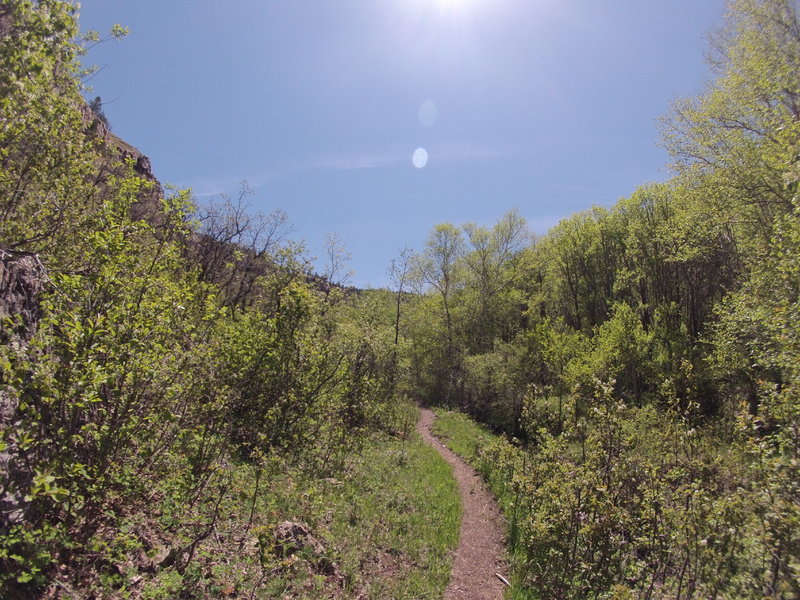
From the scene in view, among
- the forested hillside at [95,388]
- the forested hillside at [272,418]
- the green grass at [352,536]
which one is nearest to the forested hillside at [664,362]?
the forested hillside at [272,418]

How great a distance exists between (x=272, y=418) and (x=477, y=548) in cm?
554

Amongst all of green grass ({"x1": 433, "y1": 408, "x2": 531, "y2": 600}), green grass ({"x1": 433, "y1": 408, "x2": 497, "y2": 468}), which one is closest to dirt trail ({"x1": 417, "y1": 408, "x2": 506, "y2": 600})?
green grass ({"x1": 433, "y1": 408, "x2": 531, "y2": 600})

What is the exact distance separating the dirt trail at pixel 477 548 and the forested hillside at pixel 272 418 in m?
0.39

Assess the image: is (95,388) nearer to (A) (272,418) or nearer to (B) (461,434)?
(A) (272,418)

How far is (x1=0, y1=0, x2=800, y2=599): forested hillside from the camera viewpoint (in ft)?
12.5

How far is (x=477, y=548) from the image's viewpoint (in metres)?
8.90

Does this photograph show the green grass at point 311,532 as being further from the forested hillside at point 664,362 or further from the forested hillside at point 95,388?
the forested hillside at point 664,362

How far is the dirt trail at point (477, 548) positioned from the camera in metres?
7.37

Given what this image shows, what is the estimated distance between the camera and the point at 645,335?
74.5 feet

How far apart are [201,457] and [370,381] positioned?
8641 millimetres

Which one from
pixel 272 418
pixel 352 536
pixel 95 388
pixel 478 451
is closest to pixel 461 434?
pixel 478 451

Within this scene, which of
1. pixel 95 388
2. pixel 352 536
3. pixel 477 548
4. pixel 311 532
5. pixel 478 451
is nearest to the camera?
pixel 95 388

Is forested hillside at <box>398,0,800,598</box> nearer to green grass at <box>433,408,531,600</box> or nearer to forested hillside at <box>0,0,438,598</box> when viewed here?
green grass at <box>433,408,531,600</box>

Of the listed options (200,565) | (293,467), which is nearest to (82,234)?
(200,565)
